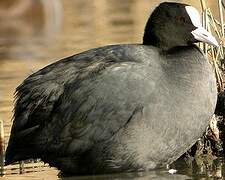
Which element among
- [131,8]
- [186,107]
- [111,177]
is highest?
[131,8]

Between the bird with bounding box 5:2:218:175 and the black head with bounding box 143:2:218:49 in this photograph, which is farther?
the black head with bounding box 143:2:218:49

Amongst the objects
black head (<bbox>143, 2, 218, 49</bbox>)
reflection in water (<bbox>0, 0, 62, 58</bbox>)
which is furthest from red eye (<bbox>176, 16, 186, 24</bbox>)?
reflection in water (<bbox>0, 0, 62, 58</bbox>)

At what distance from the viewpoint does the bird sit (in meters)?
6.99

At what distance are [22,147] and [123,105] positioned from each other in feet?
2.92

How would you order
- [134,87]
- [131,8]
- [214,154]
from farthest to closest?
[131,8] < [214,154] < [134,87]

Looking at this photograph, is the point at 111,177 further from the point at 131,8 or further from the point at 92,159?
the point at 131,8

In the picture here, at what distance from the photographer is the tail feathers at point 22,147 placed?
23.6 ft

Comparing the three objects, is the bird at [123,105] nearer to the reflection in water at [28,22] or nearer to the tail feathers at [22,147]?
the tail feathers at [22,147]

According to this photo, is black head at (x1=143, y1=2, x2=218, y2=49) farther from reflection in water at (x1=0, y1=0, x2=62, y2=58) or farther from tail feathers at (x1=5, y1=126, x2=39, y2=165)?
reflection in water at (x1=0, y1=0, x2=62, y2=58)

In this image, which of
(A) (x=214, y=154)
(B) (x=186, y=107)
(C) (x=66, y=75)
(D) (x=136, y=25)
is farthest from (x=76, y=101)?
(D) (x=136, y=25)

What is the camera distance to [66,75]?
7.27 m

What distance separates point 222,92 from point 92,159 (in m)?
1.47

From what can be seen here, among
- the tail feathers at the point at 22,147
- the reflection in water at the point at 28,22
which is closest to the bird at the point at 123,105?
the tail feathers at the point at 22,147

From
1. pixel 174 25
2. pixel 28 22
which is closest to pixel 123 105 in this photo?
pixel 174 25
